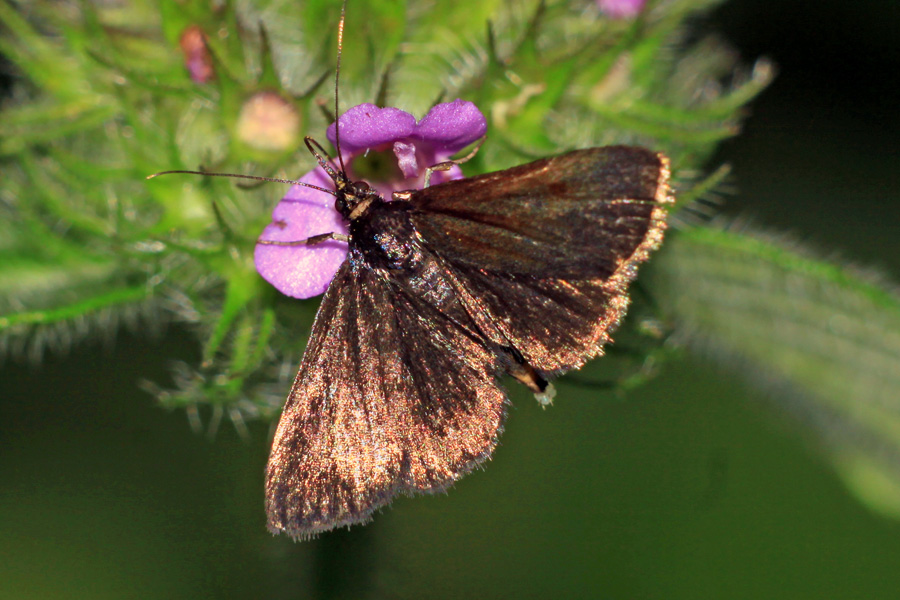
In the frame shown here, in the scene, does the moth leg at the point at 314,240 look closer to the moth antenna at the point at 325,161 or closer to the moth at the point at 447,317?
the moth at the point at 447,317

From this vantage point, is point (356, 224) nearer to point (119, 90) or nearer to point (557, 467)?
point (119, 90)

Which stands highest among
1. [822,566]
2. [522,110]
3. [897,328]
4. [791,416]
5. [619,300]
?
[522,110]

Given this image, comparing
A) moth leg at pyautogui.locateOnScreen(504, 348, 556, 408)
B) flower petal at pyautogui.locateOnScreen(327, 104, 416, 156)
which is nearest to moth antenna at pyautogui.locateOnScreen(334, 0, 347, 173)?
flower petal at pyautogui.locateOnScreen(327, 104, 416, 156)

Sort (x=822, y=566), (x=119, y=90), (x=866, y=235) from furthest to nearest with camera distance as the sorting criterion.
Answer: (x=866, y=235) → (x=822, y=566) → (x=119, y=90)

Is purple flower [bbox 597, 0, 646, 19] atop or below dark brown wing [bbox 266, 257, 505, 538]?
atop

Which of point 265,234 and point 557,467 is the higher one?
point 265,234

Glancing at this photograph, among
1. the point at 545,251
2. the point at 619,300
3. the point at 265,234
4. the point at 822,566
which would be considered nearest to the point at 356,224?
the point at 265,234

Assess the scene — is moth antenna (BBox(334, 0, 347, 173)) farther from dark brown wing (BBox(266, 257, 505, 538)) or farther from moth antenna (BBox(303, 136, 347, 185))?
dark brown wing (BBox(266, 257, 505, 538))
